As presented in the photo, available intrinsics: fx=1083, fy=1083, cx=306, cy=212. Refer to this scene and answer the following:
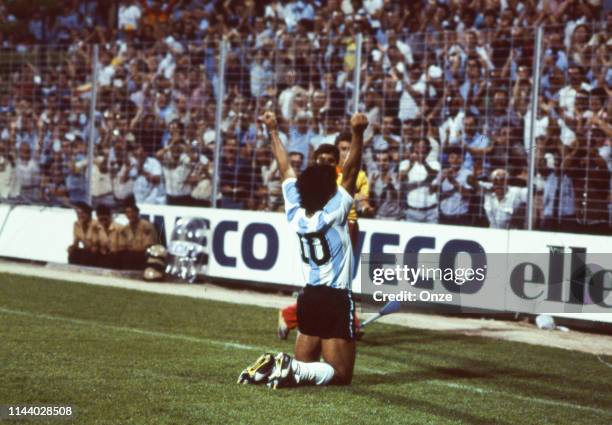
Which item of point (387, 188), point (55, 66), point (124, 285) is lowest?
point (124, 285)

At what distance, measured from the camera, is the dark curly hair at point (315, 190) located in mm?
8227

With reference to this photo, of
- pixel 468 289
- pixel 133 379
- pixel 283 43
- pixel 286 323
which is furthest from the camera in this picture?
pixel 283 43

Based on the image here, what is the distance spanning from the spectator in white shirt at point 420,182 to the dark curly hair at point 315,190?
261 inches

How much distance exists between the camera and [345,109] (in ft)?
52.6

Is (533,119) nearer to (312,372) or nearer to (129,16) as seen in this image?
(312,372)

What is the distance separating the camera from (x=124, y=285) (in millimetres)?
15727

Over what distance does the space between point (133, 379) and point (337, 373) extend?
154 cm

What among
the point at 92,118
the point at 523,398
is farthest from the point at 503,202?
the point at 92,118

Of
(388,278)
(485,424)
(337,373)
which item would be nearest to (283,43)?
(388,278)

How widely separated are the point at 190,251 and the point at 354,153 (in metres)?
8.87

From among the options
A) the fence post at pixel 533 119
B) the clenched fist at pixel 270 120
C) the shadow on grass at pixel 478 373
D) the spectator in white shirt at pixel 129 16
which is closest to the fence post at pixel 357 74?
the fence post at pixel 533 119

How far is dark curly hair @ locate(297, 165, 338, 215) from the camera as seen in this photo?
823cm

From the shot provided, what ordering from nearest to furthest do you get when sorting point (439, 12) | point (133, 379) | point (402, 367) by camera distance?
point (133, 379), point (402, 367), point (439, 12)

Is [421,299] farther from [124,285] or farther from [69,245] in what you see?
[69,245]
